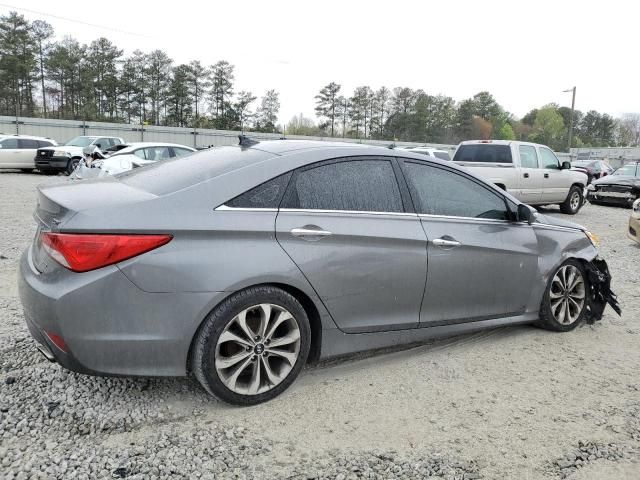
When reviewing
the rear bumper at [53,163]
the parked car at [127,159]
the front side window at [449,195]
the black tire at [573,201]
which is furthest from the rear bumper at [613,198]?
the rear bumper at [53,163]

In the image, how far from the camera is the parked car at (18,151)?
2047 cm

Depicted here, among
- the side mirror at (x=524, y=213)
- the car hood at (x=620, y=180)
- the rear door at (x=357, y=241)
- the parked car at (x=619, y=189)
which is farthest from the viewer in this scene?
the car hood at (x=620, y=180)

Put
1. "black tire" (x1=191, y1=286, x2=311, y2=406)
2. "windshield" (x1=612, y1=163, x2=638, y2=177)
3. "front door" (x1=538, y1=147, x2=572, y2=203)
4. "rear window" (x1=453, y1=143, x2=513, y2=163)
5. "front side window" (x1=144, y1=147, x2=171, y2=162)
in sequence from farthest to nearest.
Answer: "windshield" (x1=612, y1=163, x2=638, y2=177) → "front side window" (x1=144, y1=147, x2=171, y2=162) → "front door" (x1=538, y1=147, x2=572, y2=203) → "rear window" (x1=453, y1=143, x2=513, y2=163) → "black tire" (x1=191, y1=286, x2=311, y2=406)

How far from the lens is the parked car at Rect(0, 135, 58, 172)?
20469mm

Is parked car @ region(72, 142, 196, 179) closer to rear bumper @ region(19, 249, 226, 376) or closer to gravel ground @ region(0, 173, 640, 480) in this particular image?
gravel ground @ region(0, 173, 640, 480)

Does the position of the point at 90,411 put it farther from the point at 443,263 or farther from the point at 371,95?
the point at 371,95

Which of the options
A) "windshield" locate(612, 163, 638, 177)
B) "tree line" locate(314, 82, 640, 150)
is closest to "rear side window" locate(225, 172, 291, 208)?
"windshield" locate(612, 163, 638, 177)

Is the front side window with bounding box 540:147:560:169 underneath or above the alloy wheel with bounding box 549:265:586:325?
above

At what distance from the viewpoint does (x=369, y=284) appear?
316 centimetres

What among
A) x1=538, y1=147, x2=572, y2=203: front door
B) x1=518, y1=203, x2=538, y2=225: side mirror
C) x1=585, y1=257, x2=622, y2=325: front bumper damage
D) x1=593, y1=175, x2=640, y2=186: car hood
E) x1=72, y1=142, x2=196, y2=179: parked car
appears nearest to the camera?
x1=518, y1=203, x2=538, y2=225: side mirror

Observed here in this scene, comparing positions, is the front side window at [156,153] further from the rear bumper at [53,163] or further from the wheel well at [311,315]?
the wheel well at [311,315]

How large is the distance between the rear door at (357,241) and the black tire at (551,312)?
4.67 feet

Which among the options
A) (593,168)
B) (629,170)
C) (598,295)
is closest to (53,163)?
(598,295)

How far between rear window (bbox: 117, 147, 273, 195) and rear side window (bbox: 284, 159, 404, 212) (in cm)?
33
